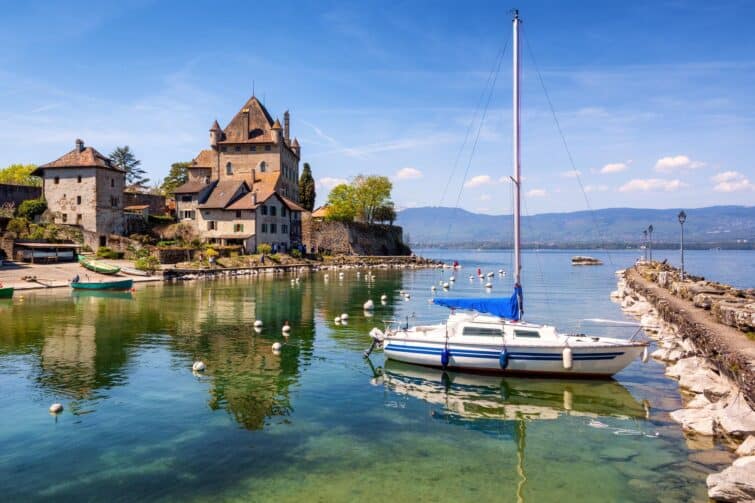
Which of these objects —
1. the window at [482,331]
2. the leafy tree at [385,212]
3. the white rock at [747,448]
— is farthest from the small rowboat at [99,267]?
the white rock at [747,448]

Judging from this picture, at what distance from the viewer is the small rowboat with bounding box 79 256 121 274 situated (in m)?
66.6

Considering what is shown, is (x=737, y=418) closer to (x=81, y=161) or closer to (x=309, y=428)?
(x=309, y=428)

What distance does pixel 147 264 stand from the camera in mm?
73250

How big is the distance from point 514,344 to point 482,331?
164 centimetres

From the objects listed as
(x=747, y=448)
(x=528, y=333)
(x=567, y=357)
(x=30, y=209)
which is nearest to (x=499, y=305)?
(x=528, y=333)

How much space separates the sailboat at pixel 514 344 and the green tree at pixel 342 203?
84.8 m

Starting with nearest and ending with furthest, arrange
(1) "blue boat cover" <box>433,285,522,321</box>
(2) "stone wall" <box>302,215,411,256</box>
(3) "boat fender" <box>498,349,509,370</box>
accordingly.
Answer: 1. (3) "boat fender" <box>498,349,509,370</box>
2. (1) "blue boat cover" <box>433,285,522,321</box>
3. (2) "stone wall" <box>302,215,411,256</box>

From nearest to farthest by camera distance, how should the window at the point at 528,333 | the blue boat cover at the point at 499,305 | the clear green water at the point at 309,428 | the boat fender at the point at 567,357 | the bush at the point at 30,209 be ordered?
1. the clear green water at the point at 309,428
2. the boat fender at the point at 567,357
3. the window at the point at 528,333
4. the blue boat cover at the point at 499,305
5. the bush at the point at 30,209

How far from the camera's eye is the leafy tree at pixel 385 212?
124 meters

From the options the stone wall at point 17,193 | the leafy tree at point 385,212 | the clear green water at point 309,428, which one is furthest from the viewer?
the leafy tree at point 385,212

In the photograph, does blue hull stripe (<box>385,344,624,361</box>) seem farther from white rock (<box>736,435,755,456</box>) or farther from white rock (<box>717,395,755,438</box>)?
white rock (<box>736,435,755,456</box>)

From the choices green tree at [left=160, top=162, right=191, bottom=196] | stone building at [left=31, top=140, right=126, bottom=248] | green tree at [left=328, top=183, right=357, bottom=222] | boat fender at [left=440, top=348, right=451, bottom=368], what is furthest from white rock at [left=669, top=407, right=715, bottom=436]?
green tree at [left=160, top=162, right=191, bottom=196]

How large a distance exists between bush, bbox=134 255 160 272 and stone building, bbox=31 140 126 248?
37.2 feet

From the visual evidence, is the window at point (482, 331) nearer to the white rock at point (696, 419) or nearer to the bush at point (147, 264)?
the white rock at point (696, 419)
